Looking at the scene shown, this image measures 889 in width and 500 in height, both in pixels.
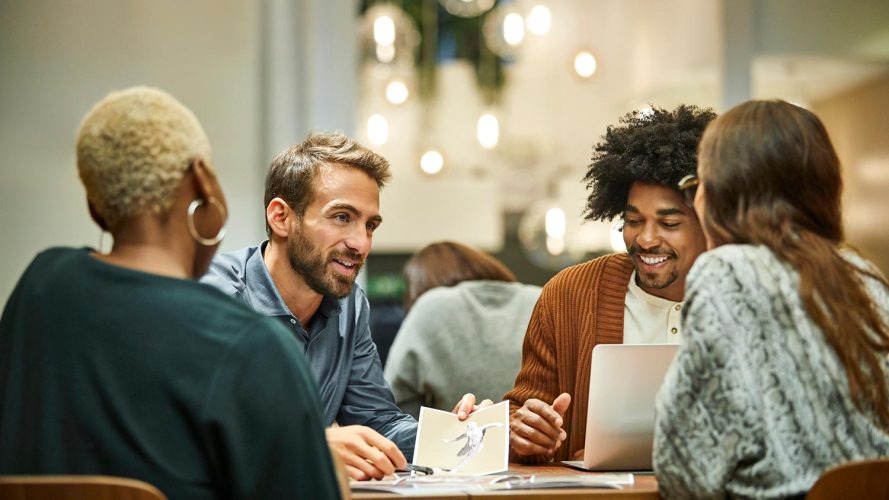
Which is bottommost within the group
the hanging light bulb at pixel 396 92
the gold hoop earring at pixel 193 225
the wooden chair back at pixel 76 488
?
the wooden chair back at pixel 76 488

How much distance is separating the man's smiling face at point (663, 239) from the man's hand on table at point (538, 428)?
17.4 inches

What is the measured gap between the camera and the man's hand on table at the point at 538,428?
2566 mm

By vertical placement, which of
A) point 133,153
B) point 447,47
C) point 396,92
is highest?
point 447,47

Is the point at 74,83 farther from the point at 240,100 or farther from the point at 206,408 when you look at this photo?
the point at 206,408

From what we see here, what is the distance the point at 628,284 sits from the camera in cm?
296

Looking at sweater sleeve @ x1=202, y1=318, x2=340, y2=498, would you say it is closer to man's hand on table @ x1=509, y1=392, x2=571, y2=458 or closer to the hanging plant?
man's hand on table @ x1=509, y1=392, x2=571, y2=458

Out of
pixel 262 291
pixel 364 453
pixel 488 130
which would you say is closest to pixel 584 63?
pixel 488 130

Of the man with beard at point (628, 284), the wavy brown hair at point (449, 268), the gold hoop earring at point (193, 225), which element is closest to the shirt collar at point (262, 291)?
the man with beard at point (628, 284)

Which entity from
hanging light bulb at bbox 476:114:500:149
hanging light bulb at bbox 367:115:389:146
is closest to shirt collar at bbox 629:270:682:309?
hanging light bulb at bbox 476:114:500:149

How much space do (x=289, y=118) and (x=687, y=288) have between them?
326 centimetres

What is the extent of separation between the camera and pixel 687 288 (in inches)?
79.4

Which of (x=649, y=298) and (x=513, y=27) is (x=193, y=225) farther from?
(x=513, y=27)

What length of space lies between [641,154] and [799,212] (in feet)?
3.03

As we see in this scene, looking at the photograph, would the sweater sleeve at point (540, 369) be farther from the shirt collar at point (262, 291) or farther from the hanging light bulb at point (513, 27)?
the hanging light bulb at point (513, 27)
